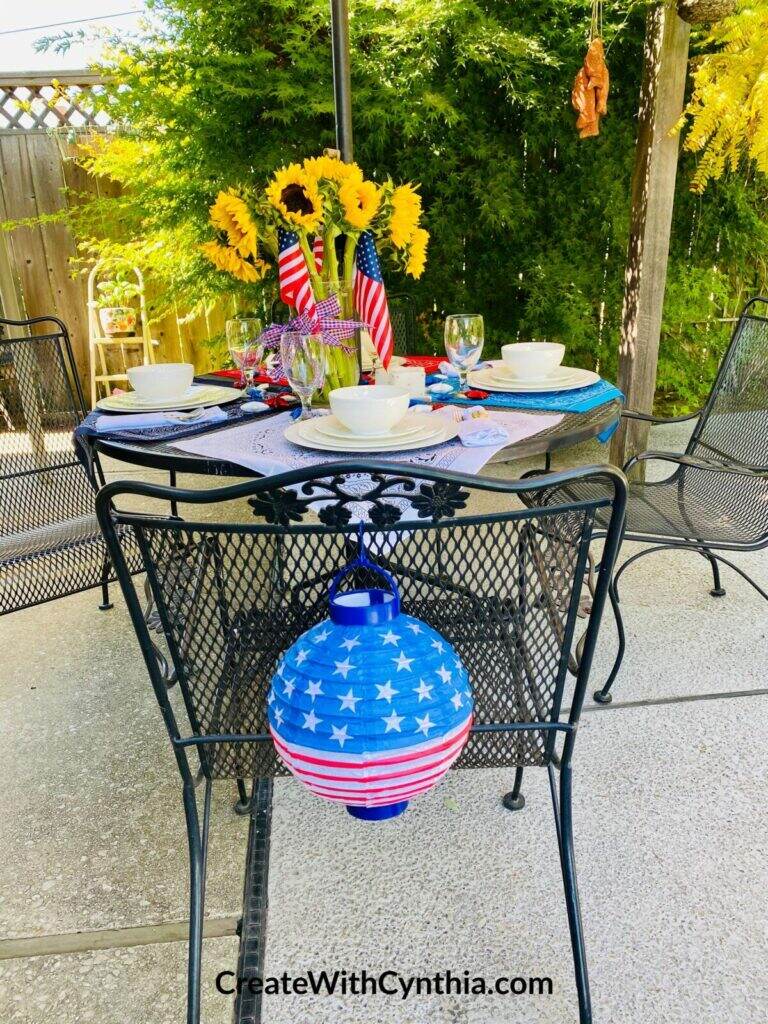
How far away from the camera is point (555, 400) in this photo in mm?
1676

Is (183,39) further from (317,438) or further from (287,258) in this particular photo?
(317,438)

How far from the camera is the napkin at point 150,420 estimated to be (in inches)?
62.9

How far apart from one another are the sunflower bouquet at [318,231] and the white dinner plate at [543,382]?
1.05 ft

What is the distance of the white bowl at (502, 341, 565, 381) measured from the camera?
178cm

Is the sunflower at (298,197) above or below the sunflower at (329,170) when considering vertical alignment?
below

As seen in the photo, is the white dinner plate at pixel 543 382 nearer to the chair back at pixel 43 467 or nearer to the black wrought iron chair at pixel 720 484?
the black wrought iron chair at pixel 720 484

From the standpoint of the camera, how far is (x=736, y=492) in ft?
6.76

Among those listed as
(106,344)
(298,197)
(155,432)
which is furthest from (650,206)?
(106,344)

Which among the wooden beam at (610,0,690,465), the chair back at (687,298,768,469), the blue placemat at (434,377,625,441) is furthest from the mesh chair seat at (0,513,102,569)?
the wooden beam at (610,0,690,465)

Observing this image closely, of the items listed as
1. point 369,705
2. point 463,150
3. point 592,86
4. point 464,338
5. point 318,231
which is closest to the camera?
point 369,705

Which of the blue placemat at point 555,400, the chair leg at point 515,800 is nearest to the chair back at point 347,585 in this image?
the chair leg at point 515,800

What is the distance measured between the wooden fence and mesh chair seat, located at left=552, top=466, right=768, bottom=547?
3056mm

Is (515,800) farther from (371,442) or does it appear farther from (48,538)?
(48,538)

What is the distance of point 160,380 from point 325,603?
85 centimetres
